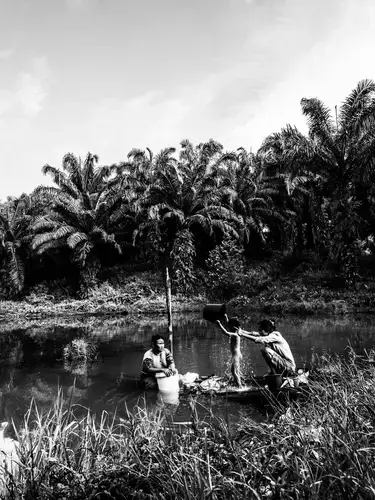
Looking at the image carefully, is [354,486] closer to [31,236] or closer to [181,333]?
[181,333]

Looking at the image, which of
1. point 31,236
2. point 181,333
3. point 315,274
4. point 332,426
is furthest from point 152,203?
point 332,426

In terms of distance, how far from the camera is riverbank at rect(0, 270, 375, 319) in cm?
2069

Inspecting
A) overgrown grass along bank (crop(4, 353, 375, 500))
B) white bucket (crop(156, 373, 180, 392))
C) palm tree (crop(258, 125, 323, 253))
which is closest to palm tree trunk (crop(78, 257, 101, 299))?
palm tree (crop(258, 125, 323, 253))

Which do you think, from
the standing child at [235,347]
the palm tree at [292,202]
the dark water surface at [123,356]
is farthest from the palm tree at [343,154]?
the standing child at [235,347]

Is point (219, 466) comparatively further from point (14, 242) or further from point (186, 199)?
point (14, 242)

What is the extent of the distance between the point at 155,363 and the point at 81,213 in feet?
69.3

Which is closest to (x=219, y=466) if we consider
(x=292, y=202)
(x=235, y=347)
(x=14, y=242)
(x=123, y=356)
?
(x=235, y=347)

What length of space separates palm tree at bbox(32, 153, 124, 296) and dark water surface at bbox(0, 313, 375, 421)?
867 centimetres

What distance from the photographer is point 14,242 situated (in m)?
32.0

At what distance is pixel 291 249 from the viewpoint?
31.1 m

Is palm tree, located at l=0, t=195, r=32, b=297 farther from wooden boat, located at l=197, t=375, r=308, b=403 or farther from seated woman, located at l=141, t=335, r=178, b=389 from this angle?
wooden boat, located at l=197, t=375, r=308, b=403

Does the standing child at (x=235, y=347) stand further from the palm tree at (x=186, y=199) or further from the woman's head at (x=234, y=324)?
the palm tree at (x=186, y=199)

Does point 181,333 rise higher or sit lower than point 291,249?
lower

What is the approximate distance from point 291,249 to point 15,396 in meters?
24.3
